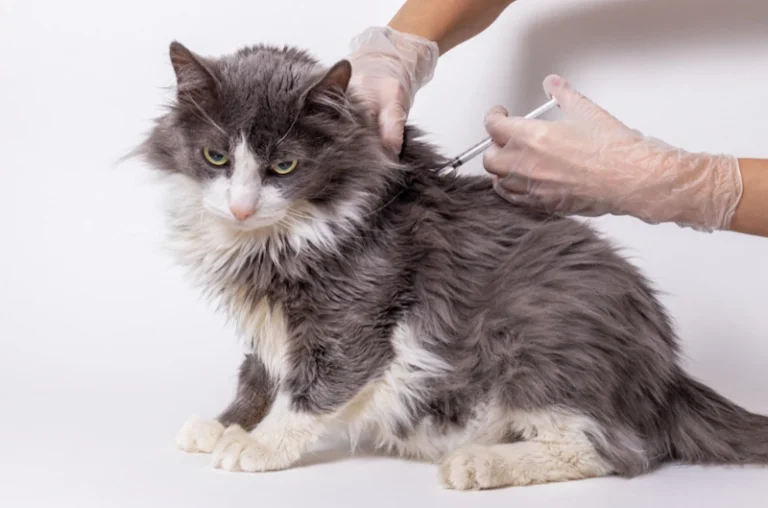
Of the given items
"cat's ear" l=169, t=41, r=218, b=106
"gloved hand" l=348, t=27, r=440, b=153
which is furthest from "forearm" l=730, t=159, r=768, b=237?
"cat's ear" l=169, t=41, r=218, b=106

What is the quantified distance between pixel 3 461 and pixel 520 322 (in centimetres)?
123

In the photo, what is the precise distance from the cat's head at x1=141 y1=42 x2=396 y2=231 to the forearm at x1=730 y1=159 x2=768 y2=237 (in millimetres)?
838

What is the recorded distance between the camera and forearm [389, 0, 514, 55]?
287 centimetres

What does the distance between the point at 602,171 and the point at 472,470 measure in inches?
31.0

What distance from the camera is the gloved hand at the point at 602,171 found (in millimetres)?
2336

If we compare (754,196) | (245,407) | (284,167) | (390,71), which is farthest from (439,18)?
(245,407)

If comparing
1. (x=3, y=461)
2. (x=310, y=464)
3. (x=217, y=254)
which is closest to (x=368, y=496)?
(x=310, y=464)

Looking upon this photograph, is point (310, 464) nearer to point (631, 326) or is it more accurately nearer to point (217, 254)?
point (217, 254)

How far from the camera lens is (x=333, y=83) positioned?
7.16 ft

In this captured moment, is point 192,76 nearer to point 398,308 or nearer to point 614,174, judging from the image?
point 398,308

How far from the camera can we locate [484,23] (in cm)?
311

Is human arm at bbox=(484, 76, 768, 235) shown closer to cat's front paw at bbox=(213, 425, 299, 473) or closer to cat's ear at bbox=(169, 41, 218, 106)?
cat's ear at bbox=(169, 41, 218, 106)

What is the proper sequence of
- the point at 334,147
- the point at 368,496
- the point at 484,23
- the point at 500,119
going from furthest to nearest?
the point at 484,23 < the point at 500,119 < the point at 334,147 < the point at 368,496

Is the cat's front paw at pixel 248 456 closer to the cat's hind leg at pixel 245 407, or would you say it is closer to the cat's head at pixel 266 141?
the cat's hind leg at pixel 245 407
